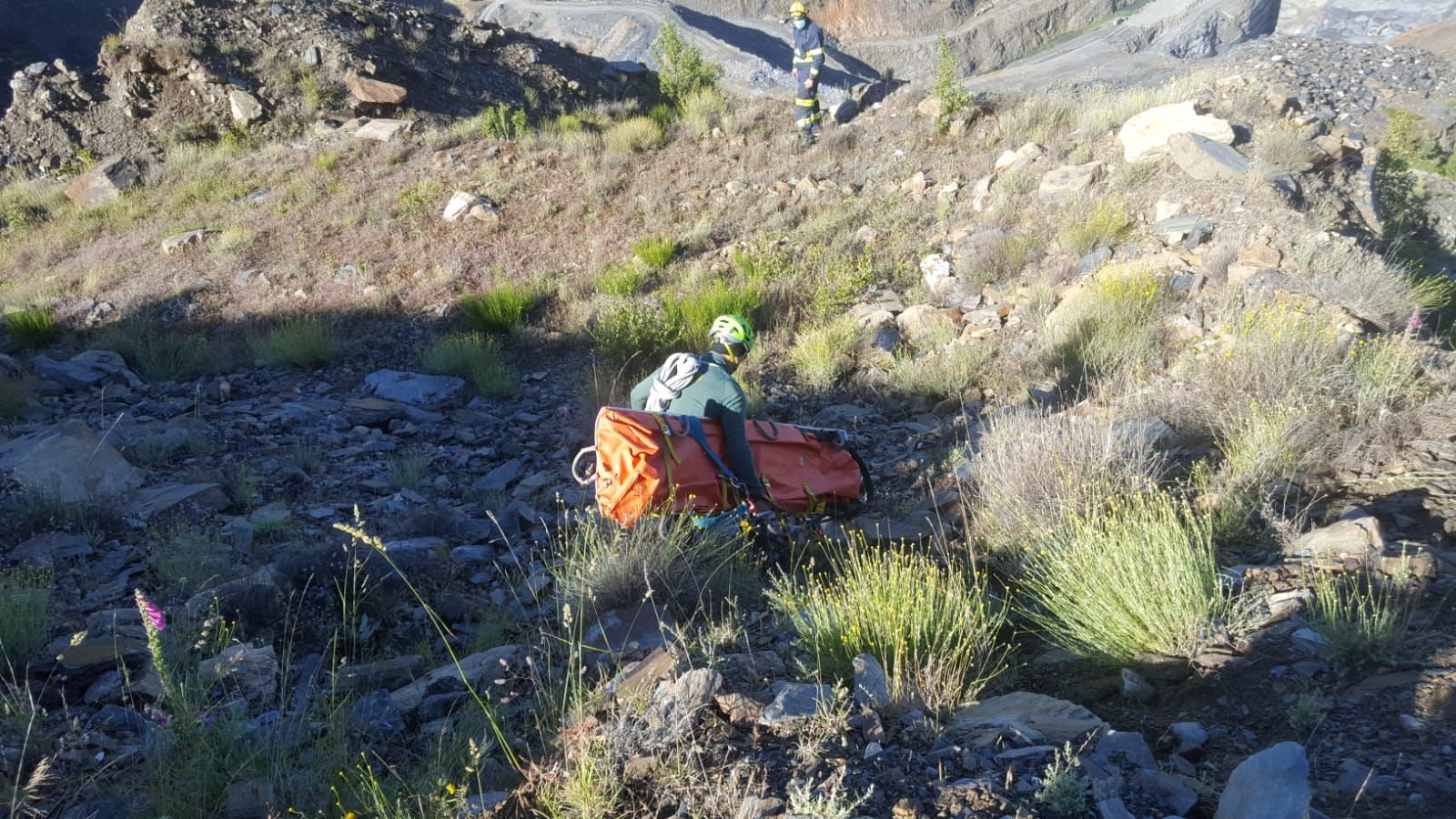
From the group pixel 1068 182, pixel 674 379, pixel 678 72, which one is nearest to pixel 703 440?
pixel 674 379

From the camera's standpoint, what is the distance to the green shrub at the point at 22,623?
325cm

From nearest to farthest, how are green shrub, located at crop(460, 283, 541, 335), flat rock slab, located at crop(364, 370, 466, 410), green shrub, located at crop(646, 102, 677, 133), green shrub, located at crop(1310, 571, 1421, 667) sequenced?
green shrub, located at crop(1310, 571, 1421, 667)
flat rock slab, located at crop(364, 370, 466, 410)
green shrub, located at crop(460, 283, 541, 335)
green shrub, located at crop(646, 102, 677, 133)

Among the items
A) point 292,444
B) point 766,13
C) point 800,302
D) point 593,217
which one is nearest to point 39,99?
point 593,217

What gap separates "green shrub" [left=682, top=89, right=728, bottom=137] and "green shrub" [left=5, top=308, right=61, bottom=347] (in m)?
8.80

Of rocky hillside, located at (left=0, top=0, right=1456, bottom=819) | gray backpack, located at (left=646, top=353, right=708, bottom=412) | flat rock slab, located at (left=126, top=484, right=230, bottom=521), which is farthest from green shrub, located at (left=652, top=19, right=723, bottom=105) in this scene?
flat rock slab, located at (left=126, top=484, right=230, bottom=521)

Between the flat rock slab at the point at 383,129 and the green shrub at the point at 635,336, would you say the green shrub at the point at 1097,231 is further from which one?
the flat rock slab at the point at 383,129

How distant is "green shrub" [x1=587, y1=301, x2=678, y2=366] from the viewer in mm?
8391

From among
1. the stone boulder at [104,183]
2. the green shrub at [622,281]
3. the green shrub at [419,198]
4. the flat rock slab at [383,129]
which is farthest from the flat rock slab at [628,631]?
the stone boulder at [104,183]

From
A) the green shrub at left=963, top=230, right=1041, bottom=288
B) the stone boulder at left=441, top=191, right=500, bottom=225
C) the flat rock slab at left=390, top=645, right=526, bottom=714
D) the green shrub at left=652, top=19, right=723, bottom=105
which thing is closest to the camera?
the flat rock slab at left=390, top=645, right=526, bottom=714

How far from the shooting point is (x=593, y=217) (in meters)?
11.5

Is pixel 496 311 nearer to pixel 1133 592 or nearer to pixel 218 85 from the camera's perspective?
pixel 1133 592

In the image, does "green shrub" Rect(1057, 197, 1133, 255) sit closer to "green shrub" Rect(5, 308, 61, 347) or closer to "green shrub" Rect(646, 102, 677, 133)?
"green shrub" Rect(646, 102, 677, 133)

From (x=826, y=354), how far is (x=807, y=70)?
7.29m

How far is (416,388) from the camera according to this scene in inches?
317
